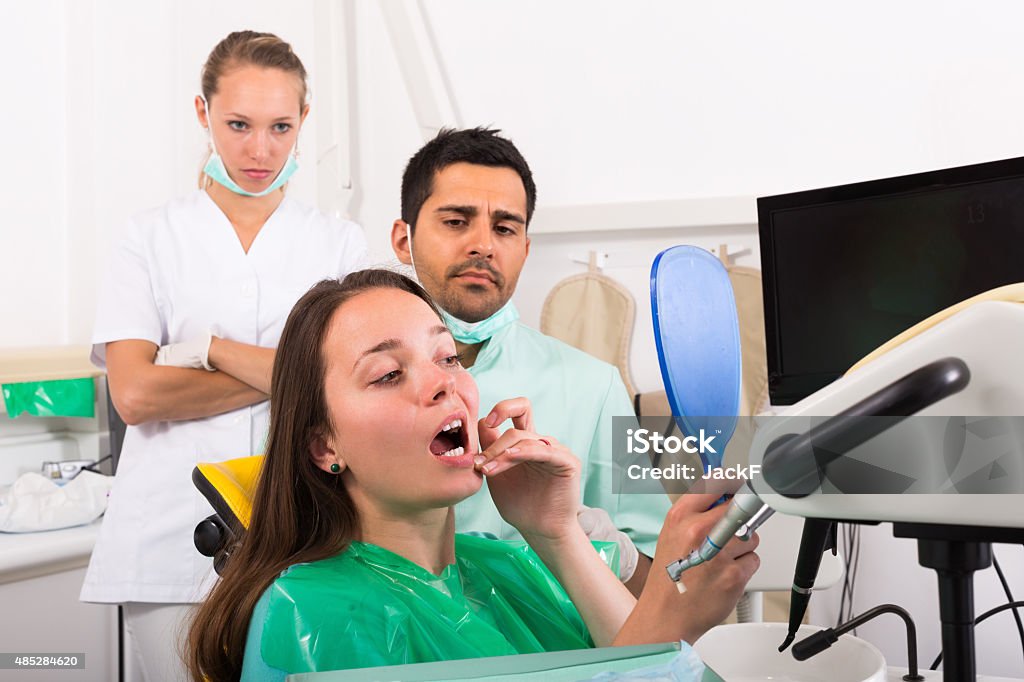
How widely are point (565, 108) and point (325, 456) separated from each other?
1.56 meters

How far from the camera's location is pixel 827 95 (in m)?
2.14

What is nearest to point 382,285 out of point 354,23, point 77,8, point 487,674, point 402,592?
point 402,592

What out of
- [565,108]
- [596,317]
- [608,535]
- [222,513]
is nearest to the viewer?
[222,513]

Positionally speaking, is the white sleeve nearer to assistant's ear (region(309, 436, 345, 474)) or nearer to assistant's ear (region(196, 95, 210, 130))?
assistant's ear (region(196, 95, 210, 130))

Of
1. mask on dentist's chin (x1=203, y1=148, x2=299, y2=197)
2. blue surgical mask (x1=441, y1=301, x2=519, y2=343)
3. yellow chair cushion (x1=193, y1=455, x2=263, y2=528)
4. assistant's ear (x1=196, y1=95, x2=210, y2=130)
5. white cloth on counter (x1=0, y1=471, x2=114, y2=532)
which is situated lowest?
white cloth on counter (x1=0, y1=471, x2=114, y2=532)

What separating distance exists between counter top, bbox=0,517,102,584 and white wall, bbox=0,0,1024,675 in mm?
682

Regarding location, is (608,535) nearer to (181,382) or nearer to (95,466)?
(181,382)

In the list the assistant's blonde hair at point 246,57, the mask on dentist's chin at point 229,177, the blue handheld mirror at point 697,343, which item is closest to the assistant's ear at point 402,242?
the mask on dentist's chin at point 229,177

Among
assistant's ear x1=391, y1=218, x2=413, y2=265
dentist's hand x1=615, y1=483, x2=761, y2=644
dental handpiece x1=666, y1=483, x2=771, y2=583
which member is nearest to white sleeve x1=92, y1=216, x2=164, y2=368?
assistant's ear x1=391, y1=218, x2=413, y2=265

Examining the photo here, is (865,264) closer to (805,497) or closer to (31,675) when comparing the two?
→ (805,497)

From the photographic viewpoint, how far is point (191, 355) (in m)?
1.56

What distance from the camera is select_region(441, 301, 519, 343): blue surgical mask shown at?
1.59 meters

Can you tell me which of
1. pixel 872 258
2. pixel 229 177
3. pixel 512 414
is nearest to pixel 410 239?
pixel 229 177

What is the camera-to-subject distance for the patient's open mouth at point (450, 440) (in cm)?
99
